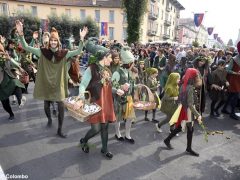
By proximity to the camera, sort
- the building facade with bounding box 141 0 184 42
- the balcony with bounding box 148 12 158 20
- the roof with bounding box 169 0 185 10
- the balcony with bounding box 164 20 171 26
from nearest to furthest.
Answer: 1. the balcony with bounding box 148 12 158 20
2. the building facade with bounding box 141 0 184 42
3. the balcony with bounding box 164 20 171 26
4. the roof with bounding box 169 0 185 10

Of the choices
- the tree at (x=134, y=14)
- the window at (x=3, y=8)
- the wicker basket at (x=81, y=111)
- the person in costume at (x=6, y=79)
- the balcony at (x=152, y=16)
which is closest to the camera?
the wicker basket at (x=81, y=111)

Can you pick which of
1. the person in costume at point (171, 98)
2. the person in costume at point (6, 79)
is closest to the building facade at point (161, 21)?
the person in costume at point (6, 79)

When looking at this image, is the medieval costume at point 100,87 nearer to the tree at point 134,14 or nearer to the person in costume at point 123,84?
the person in costume at point 123,84

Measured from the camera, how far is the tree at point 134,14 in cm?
2491

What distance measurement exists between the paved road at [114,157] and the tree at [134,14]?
2084 centimetres

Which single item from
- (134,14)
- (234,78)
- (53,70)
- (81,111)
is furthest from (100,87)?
(134,14)

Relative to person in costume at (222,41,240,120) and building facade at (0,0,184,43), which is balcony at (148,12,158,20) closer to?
building facade at (0,0,184,43)

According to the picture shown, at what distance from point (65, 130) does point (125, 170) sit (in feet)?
6.91

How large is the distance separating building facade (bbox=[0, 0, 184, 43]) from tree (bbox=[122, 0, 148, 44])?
12025 millimetres

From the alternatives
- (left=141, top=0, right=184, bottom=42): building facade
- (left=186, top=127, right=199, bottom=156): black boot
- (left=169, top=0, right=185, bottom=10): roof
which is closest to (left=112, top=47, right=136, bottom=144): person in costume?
(left=186, top=127, right=199, bottom=156): black boot

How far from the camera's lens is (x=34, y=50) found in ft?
15.8

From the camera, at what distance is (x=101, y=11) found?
47781mm

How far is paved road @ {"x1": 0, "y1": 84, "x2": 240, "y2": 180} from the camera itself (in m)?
3.90

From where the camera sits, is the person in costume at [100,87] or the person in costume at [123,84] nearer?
the person in costume at [100,87]
